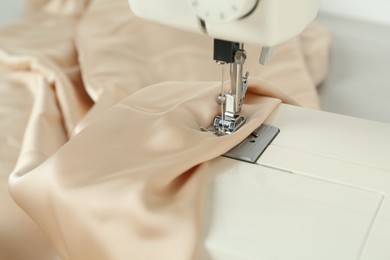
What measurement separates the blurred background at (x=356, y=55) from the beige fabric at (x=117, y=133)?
0.15 feet

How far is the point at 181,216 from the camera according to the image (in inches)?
26.9

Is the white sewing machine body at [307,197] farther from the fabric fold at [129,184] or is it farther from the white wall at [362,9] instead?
the white wall at [362,9]

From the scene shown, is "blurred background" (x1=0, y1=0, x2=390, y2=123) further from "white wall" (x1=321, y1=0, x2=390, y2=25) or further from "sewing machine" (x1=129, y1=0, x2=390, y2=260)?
"sewing machine" (x1=129, y1=0, x2=390, y2=260)

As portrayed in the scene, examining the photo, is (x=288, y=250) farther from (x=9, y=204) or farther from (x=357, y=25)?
(x=357, y=25)

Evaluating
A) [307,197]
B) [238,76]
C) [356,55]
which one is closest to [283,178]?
[307,197]

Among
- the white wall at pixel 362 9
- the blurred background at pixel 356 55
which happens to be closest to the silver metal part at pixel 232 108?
the blurred background at pixel 356 55

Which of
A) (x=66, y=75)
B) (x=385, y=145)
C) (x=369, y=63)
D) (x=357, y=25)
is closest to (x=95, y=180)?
(x=385, y=145)

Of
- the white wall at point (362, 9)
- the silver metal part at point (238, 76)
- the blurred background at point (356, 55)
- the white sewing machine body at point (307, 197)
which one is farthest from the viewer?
the white wall at point (362, 9)

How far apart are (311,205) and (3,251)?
0.43m

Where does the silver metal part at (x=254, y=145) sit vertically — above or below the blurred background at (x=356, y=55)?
above

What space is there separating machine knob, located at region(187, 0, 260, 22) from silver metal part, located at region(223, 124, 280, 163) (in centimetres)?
19

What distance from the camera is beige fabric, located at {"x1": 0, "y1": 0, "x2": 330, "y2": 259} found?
2.30 feet

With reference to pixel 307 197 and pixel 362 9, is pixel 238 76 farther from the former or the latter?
pixel 362 9

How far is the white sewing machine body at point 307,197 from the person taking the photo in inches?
25.4
